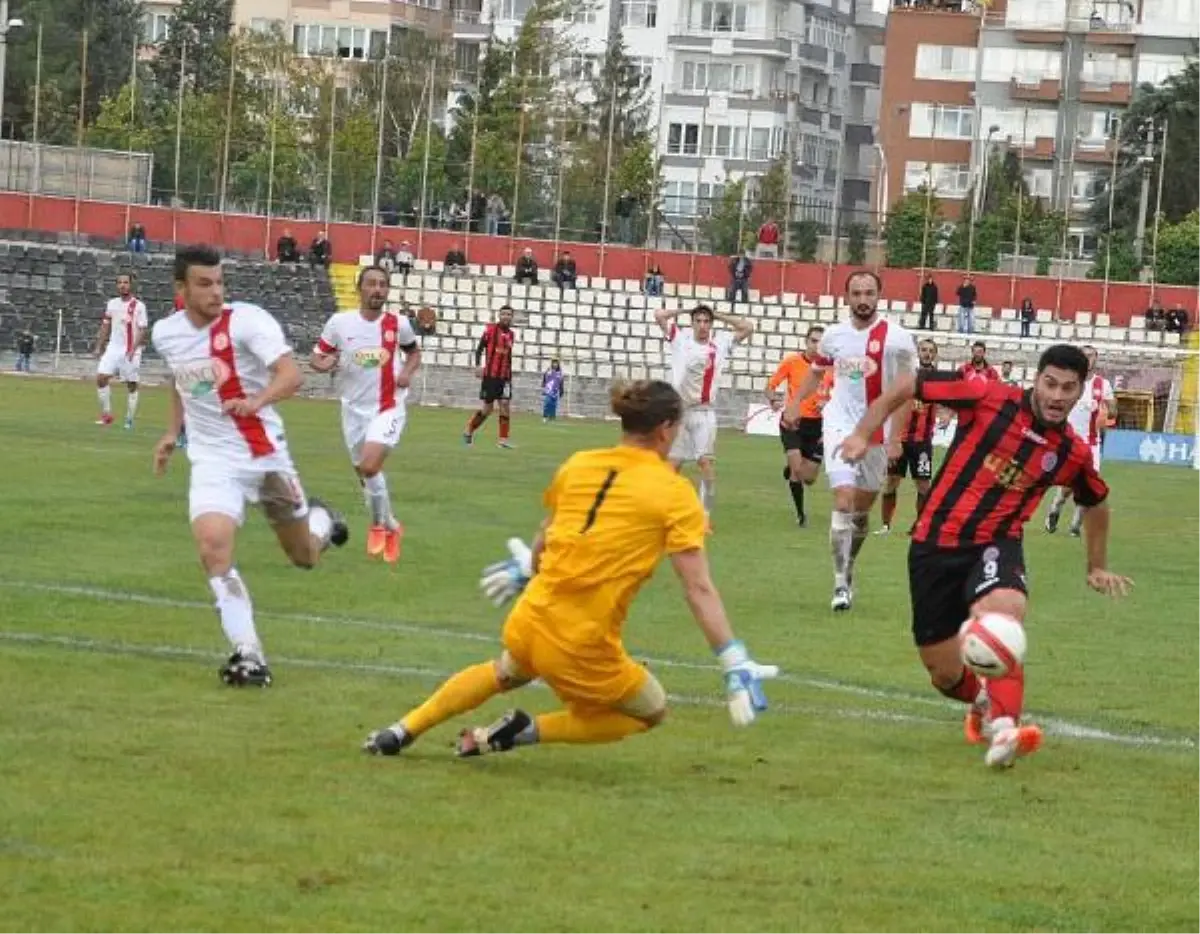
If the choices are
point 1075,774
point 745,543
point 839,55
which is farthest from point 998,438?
point 839,55

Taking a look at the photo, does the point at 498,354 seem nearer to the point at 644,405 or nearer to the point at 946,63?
the point at 644,405

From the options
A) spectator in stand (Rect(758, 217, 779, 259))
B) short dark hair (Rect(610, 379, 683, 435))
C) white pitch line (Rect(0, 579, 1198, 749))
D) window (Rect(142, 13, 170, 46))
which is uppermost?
window (Rect(142, 13, 170, 46))

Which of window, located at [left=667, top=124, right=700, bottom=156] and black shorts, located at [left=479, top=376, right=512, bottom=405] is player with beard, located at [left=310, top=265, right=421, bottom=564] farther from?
window, located at [left=667, top=124, right=700, bottom=156]

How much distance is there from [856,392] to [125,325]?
2170 centimetres

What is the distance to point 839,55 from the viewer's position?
12088 centimetres

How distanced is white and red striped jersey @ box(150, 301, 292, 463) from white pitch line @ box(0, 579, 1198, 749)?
45.7 inches

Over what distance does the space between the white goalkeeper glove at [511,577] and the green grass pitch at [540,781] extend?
0.66 m

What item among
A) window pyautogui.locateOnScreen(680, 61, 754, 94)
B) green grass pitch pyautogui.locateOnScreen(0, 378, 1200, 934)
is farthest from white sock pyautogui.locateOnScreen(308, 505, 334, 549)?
window pyautogui.locateOnScreen(680, 61, 754, 94)

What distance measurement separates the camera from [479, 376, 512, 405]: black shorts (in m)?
39.7

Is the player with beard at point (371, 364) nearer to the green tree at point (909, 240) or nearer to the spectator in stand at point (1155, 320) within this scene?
the spectator in stand at point (1155, 320)

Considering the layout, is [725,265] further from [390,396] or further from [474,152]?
[390,396]

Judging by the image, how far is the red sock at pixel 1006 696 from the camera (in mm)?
10688

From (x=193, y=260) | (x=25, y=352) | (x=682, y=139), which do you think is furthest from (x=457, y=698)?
(x=682, y=139)

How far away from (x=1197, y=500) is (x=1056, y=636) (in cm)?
2089
